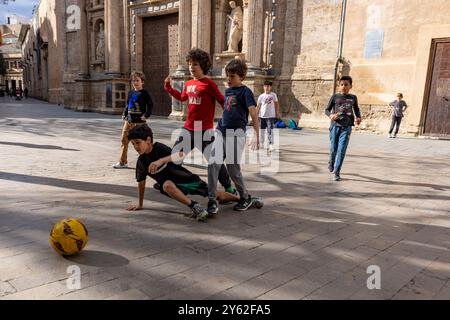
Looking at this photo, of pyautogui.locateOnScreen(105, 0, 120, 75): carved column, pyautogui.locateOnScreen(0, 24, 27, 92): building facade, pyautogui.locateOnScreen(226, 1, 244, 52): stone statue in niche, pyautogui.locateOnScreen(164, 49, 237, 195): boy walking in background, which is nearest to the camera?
pyautogui.locateOnScreen(164, 49, 237, 195): boy walking in background

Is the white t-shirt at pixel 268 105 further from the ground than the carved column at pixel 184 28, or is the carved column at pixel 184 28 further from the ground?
the carved column at pixel 184 28

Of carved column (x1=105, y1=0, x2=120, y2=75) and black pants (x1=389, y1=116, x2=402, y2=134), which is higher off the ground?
carved column (x1=105, y1=0, x2=120, y2=75)

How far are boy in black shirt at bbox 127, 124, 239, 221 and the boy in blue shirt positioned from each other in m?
0.20

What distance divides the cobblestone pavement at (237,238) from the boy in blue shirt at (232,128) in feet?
1.62

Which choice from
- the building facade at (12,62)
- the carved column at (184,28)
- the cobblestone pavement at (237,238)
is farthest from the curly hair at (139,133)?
the building facade at (12,62)

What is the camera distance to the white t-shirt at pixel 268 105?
8.88m

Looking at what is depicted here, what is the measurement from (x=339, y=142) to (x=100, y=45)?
731 inches

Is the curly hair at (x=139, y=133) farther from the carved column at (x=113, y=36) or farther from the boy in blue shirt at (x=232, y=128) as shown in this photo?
the carved column at (x=113, y=36)

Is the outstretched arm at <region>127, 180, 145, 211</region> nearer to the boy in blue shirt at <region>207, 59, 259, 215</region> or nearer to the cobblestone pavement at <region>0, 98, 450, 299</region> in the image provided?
the cobblestone pavement at <region>0, 98, 450, 299</region>

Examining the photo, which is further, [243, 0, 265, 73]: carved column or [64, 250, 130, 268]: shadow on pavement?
[243, 0, 265, 73]: carved column

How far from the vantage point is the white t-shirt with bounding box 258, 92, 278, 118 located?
8.88m

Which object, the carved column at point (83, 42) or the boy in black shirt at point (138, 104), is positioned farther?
the carved column at point (83, 42)

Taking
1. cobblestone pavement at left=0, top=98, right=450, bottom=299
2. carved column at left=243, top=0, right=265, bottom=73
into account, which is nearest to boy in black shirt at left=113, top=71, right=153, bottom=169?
cobblestone pavement at left=0, top=98, right=450, bottom=299

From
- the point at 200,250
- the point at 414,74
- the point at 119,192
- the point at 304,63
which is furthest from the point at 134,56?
the point at 200,250
